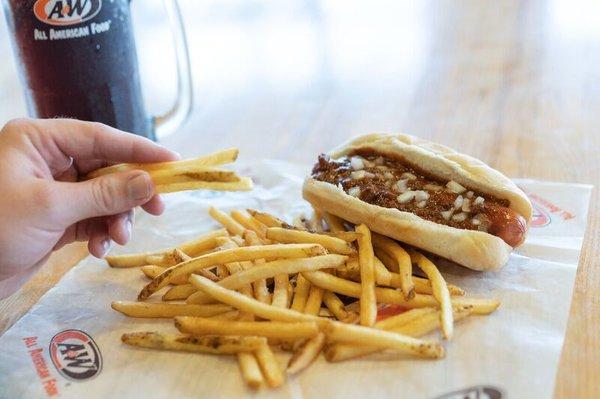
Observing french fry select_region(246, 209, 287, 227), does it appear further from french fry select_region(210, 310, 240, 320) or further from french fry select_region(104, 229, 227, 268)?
french fry select_region(210, 310, 240, 320)

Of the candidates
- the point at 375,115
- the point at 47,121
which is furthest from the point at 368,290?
the point at 375,115

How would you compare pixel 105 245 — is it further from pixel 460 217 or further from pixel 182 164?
pixel 460 217

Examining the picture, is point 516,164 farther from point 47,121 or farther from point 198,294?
point 47,121

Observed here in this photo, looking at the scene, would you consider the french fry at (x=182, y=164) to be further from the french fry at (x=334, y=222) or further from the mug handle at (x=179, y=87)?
the mug handle at (x=179, y=87)

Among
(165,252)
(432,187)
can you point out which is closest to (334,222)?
(432,187)

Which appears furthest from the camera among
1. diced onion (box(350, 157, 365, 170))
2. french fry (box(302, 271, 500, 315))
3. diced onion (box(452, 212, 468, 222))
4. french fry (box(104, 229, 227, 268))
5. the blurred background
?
the blurred background

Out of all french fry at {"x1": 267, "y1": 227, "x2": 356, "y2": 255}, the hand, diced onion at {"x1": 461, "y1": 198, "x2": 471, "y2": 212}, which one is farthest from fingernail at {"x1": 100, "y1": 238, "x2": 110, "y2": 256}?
diced onion at {"x1": 461, "y1": 198, "x2": 471, "y2": 212}
